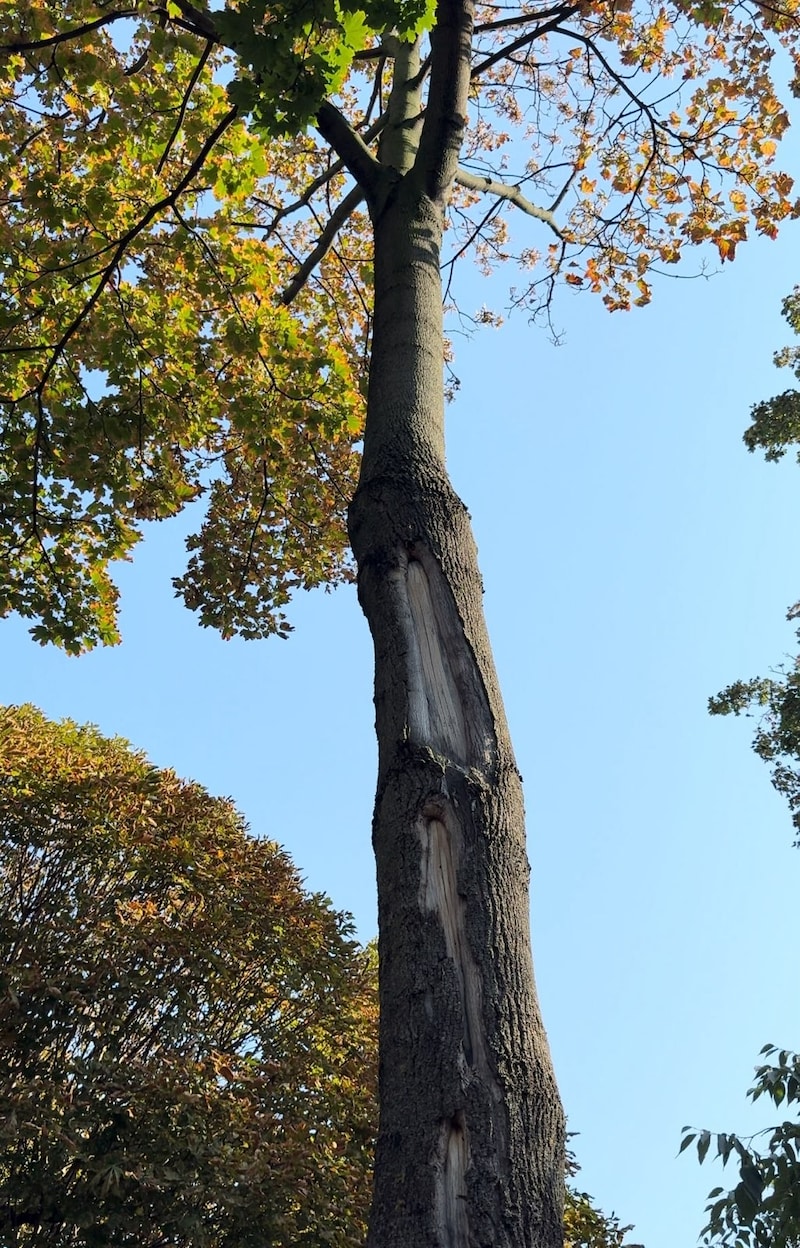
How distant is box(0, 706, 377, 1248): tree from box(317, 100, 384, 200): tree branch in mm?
4664

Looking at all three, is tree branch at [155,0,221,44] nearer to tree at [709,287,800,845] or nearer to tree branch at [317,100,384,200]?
tree branch at [317,100,384,200]

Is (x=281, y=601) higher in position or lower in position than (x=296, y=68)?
higher

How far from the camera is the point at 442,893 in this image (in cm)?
253

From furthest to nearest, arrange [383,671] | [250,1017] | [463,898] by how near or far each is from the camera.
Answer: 1. [250,1017]
2. [383,671]
3. [463,898]

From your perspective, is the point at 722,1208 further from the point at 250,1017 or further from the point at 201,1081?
the point at 250,1017

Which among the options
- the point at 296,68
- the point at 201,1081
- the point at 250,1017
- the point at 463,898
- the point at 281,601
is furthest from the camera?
the point at 281,601

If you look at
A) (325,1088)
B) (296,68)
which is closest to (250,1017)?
(325,1088)

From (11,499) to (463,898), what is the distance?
5910 mm

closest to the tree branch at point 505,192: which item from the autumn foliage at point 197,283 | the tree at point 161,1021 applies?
the autumn foliage at point 197,283

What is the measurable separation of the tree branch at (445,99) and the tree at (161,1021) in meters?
4.85

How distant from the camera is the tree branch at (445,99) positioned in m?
4.49

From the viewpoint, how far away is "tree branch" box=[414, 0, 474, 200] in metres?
4.49

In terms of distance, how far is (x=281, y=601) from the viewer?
848cm

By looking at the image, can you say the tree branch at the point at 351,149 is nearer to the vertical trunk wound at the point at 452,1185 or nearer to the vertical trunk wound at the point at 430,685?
the vertical trunk wound at the point at 430,685
